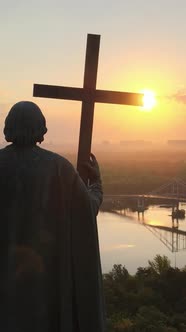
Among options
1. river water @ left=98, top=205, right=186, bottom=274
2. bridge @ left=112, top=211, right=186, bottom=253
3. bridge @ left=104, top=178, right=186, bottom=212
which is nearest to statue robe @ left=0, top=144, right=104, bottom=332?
river water @ left=98, top=205, right=186, bottom=274

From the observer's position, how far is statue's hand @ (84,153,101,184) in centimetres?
171

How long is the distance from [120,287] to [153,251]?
10.8 metres

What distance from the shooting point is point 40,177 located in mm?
1418

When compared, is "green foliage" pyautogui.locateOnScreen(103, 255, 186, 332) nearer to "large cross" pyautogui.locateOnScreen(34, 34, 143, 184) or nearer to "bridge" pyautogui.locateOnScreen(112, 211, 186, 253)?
"large cross" pyautogui.locateOnScreen(34, 34, 143, 184)

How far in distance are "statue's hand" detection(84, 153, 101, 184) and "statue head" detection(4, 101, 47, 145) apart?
0.32m

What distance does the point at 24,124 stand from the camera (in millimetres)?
1435

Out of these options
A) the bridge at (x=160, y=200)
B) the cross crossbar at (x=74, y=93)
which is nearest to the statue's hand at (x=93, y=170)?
the cross crossbar at (x=74, y=93)

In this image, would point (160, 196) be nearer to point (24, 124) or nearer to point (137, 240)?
point (137, 240)

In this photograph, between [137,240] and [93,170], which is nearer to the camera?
[93,170]

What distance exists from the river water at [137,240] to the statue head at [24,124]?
1914 centimetres

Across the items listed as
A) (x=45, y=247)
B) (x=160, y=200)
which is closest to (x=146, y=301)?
(x=45, y=247)

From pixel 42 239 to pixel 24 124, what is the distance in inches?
12.6

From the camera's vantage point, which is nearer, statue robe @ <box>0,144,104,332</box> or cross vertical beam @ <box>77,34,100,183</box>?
statue robe @ <box>0,144,104,332</box>

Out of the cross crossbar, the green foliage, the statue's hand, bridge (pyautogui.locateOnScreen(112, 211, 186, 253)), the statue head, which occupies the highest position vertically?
the cross crossbar
